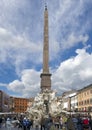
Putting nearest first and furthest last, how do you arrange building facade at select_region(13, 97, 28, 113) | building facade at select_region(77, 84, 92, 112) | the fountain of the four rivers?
1. the fountain of the four rivers
2. building facade at select_region(77, 84, 92, 112)
3. building facade at select_region(13, 97, 28, 113)

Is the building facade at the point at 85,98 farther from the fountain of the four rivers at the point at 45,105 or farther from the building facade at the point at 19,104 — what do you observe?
the building facade at the point at 19,104

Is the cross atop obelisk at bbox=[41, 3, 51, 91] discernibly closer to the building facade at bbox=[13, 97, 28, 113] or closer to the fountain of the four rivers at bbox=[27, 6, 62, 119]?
the fountain of the four rivers at bbox=[27, 6, 62, 119]

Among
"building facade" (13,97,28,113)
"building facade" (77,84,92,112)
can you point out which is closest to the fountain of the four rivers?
"building facade" (77,84,92,112)

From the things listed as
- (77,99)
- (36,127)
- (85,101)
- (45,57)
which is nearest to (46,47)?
(45,57)

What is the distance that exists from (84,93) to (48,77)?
46.4 meters

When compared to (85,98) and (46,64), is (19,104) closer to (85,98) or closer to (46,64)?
(85,98)

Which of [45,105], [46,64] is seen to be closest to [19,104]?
[46,64]

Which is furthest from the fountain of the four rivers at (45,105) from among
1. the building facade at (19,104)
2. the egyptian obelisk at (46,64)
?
the building facade at (19,104)

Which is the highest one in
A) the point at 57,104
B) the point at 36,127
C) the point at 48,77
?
the point at 48,77

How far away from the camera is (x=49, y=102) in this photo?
3055 cm

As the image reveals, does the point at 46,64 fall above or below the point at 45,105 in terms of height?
above

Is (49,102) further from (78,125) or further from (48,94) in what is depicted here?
(78,125)

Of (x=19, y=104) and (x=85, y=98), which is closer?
(x=85, y=98)

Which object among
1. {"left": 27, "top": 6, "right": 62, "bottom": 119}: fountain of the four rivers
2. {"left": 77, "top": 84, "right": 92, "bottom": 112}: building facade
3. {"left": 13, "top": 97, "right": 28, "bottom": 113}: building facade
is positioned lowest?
{"left": 27, "top": 6, "right": 62, "bottom": 119}: fountain of the four rivers
